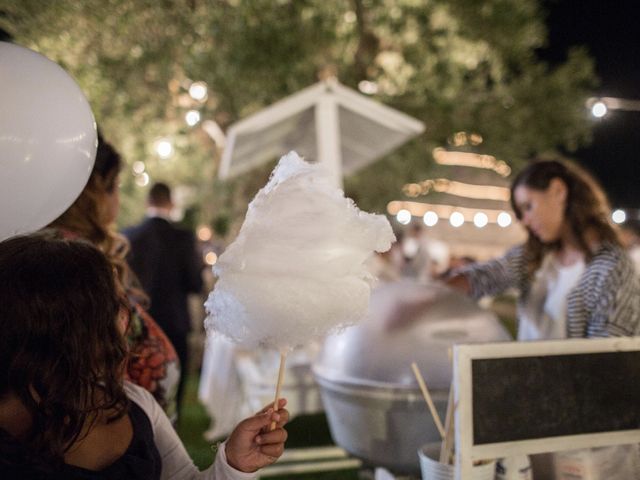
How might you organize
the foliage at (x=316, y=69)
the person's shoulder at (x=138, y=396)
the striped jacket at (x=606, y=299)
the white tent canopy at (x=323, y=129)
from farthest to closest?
the foliage at (x=316, y=69)
the white tent canopy at (x=323, y=129)
the striped jacket at (x=606, y=299)
the person's shoulder at (x=138, y=396)

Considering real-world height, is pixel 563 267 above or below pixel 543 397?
above

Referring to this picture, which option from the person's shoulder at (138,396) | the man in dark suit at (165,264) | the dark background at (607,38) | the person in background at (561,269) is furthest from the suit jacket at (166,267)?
the dark background at (607,38)

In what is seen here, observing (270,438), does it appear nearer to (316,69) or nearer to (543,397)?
(543,397)

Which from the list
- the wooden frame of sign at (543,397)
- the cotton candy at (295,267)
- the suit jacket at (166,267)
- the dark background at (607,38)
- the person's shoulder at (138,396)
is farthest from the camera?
the dark background at (607,38)

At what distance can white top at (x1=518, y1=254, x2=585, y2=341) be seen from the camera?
101 inches

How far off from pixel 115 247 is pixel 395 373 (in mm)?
1226

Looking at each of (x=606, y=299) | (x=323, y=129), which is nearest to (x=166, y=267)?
(x=323, y=129)

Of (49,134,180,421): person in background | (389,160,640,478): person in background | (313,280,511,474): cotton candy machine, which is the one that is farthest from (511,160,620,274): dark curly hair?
(49,134,180,421): person in background

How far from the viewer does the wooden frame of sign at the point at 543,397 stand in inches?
66.7

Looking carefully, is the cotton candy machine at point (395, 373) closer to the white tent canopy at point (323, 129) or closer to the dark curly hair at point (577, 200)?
the dark curly hair at point (577, 200)

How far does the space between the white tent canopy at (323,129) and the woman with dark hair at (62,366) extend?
10.2 ft

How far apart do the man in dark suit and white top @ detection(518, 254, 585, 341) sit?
10.6 feet

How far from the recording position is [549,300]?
268 centimetres

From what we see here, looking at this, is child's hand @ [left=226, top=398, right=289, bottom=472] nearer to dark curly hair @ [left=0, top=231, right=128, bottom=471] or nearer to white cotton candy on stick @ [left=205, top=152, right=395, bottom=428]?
white cotton candy on stick @ [left=205, top=152, right=395, bottom=428]
